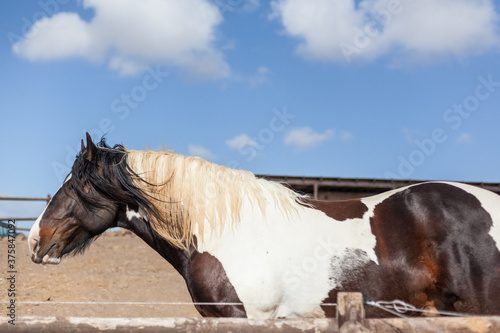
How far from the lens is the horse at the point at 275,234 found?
312cm

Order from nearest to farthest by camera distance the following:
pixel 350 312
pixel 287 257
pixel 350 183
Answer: pixel 350 312, pixel 287 257, pixel 350 183

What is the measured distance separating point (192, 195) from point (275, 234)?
727mm

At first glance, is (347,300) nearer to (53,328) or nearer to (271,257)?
(271,257)

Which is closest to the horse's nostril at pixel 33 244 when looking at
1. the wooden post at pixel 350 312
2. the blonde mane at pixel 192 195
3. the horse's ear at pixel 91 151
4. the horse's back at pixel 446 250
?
the horse's ear at pixel 91 151

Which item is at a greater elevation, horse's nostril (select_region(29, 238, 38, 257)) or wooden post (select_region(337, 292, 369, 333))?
horse's nostril (select_region(29, 238, 38, 257))

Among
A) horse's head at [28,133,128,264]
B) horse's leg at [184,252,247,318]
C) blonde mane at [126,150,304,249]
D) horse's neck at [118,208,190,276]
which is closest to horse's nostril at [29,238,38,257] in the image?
horse's head at [28,133,128,264]

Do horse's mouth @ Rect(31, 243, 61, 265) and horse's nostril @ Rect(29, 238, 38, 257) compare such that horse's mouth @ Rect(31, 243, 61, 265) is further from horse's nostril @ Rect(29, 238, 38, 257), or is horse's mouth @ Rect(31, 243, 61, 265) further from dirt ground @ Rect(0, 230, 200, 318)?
dirt ground @ Rect(0, 230, 200, 318)

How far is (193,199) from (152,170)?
16.3 inches

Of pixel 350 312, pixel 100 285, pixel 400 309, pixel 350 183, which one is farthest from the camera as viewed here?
pixel 350 183

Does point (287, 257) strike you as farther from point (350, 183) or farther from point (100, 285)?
point (350, 183)

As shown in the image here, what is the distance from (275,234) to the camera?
10.7ft

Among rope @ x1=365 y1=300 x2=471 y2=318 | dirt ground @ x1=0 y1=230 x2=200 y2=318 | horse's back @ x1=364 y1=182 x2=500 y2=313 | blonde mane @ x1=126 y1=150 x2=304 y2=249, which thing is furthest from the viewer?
dirt ground @ x1=0 y1=230 x2=200 y2=318

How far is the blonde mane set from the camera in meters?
3.38

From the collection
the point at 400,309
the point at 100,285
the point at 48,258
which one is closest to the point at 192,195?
the point at 48,258
